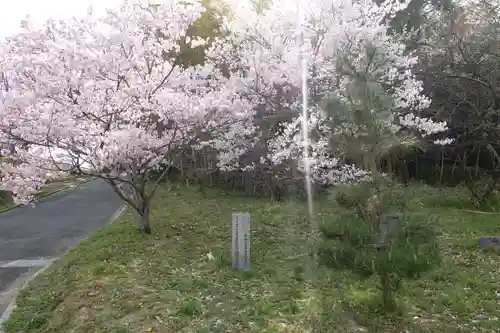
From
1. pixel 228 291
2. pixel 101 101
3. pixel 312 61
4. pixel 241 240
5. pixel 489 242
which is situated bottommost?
pixel 228 291

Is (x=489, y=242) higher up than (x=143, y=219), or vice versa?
(x=143, y=219)

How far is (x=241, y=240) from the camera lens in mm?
7312

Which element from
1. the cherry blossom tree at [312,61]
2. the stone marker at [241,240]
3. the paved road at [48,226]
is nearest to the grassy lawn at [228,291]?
the stone marker at [241,240]

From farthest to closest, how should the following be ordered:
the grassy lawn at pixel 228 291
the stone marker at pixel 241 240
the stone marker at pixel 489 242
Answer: the stone marker at pixel 489 242
the stone marker at pixel 241 240
the grassy lawn at pixel 228 291

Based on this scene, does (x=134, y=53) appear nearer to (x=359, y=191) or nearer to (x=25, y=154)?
(x=25, y=154)

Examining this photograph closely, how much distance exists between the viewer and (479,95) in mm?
14500

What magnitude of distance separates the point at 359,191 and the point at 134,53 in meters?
5.73

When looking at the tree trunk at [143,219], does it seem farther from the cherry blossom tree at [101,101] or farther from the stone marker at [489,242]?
the stone marker at [489,242]

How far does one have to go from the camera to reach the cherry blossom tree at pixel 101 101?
821 centimetres

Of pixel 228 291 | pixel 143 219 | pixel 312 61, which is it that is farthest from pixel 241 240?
pixel 312 61

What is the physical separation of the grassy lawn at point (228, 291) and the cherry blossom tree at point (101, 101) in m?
1.66

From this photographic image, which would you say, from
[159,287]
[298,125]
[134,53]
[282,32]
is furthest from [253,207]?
[159,287]

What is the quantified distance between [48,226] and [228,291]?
34.2 ft

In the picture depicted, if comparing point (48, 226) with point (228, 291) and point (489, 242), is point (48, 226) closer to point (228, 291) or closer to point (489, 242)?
point (228, 291)
